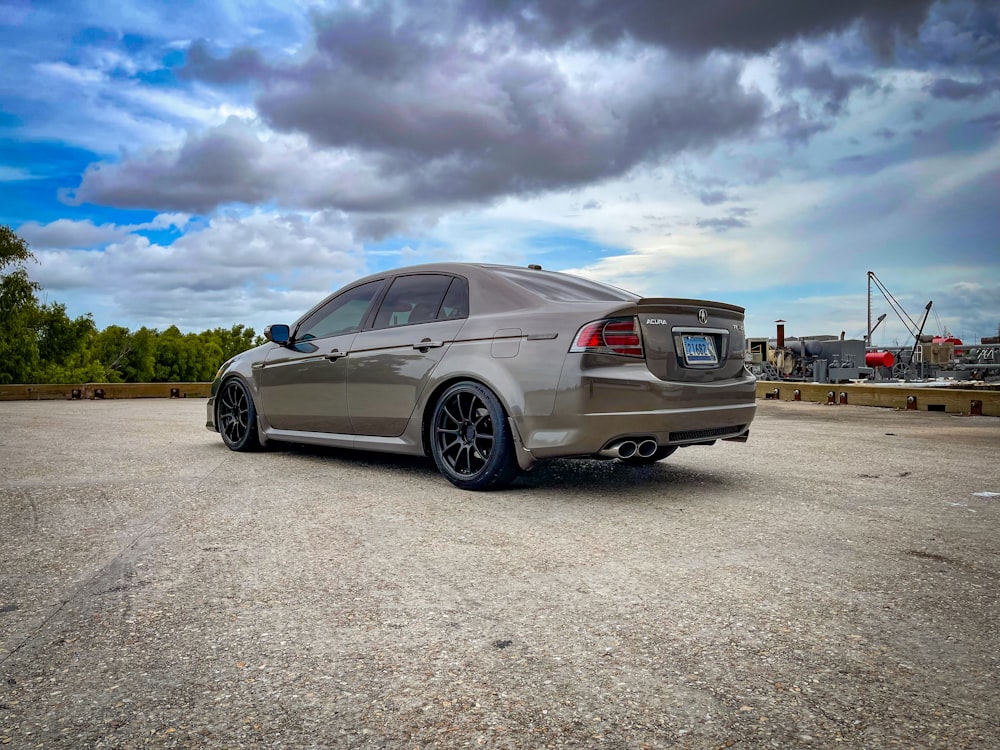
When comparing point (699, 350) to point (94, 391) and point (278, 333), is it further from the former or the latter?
point (94, 391)

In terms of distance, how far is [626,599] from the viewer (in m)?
3.02

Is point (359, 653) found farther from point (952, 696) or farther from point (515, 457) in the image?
point (515, 457)

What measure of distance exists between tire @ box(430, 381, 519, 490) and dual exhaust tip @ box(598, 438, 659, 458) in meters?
0.64

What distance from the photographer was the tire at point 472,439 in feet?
17.0

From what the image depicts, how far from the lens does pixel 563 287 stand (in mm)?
5855

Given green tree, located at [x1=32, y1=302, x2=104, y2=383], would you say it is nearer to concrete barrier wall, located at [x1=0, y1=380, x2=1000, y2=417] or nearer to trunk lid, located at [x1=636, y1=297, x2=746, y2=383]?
concrete barrier wall, located at [x1=0, y1=380, x2=1000, y2=417]

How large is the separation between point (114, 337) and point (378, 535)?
11936cm

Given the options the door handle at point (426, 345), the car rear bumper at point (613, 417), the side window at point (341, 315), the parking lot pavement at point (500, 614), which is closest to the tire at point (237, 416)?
the side window at point (341, 315)

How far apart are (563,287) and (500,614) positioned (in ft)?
11.1

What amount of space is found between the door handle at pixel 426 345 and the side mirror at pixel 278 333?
1801mm

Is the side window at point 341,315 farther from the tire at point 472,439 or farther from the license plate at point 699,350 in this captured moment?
the license plate at point 699,350

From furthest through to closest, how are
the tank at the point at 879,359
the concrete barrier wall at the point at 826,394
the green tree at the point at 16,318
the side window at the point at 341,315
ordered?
the green tree at the point at 16,318, the tank at the point at 879,359, the concrete barrier wall at the point at 826,394, the side window at the point at 341,315

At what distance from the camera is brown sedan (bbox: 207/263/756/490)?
4918 mm

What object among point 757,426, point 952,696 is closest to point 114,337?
point 757,426
